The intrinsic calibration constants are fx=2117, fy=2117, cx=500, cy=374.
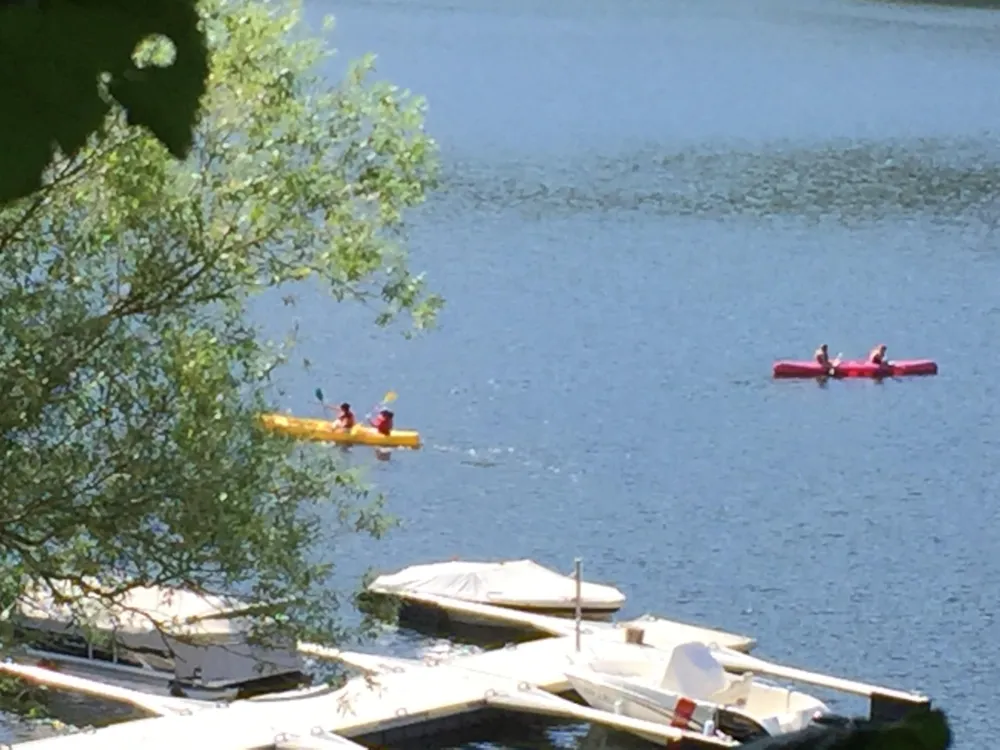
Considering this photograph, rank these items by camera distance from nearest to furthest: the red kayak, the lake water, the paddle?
1. the lake water
2. the paddle
3. the red kayak

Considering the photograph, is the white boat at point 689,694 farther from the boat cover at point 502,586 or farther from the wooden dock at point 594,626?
the boat cover at point 502,586

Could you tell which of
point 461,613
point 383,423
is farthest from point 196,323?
point 383,423

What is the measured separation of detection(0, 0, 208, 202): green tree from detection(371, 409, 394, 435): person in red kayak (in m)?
33.2

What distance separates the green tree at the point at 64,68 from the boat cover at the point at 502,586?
24.7m

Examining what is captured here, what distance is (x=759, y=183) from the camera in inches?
2542

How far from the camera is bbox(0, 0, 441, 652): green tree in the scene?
39.1 ft

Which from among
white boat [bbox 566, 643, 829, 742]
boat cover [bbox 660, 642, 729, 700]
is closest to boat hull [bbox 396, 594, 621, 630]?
white boat [bbox 566, 643, 829, 742]

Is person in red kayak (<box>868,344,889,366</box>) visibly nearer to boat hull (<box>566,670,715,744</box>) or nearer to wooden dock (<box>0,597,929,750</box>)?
wooden dock (<box>0,597,929,750</box>)

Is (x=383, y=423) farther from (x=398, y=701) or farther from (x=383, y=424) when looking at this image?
(x=398, y=701)

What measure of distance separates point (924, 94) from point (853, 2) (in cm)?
4449

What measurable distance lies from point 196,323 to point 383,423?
22583 mm

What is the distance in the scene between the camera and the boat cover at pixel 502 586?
2706 cm

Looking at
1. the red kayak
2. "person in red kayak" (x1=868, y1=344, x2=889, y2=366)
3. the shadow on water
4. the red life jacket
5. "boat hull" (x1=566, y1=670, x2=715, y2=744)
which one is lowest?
"boat hull" (x1=566, y1=670, x2=715, y2=744)

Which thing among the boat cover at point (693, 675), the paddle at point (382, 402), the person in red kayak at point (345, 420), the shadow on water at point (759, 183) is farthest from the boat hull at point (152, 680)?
the shadow on water at point (759, 183)
